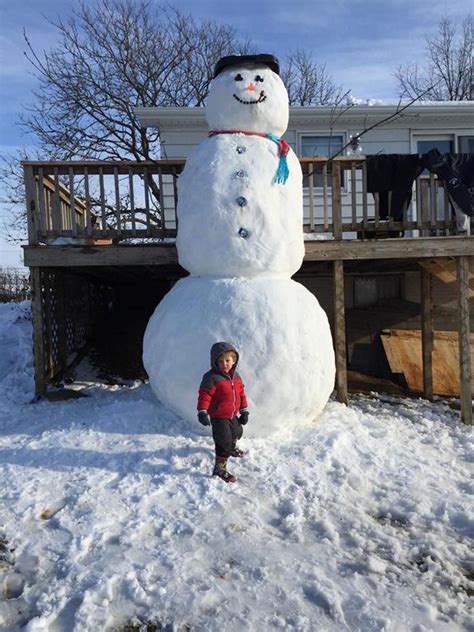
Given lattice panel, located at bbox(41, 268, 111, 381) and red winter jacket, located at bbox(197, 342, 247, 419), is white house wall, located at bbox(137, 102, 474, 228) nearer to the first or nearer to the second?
lattice panel, located at bbox(41, 268, 111, 381)

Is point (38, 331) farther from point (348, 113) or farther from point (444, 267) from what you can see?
point (348, 113)

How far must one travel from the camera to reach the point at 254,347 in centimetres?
460

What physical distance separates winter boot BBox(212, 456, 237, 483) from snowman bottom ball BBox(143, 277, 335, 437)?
28.6 inches

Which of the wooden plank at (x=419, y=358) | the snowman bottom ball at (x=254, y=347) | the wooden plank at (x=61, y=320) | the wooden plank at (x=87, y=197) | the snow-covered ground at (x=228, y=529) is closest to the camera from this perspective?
the snow-covered ground at (x=228, y=529)

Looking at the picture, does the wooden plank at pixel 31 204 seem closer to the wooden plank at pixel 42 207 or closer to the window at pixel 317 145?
the wooden plank at pixel 42 207

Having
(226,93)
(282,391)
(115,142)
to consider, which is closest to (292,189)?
(226,93)

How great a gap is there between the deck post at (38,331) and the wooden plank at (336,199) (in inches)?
145

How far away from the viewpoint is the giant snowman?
466 centimetres

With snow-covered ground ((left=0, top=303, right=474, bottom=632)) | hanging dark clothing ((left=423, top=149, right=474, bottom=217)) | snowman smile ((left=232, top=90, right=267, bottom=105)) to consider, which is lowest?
snow-covered ground ((left=0, top=303, right=474, bottom=632))

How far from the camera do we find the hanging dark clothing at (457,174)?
20.7 ft

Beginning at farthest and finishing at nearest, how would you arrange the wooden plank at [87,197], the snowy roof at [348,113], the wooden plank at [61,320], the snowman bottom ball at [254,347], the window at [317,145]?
the window at [317,145] < the snowy roof at [348,113] < the wooden plank at [61,320] < the wooden plank at [87,197] < the snowman bottom ball at [254,347]

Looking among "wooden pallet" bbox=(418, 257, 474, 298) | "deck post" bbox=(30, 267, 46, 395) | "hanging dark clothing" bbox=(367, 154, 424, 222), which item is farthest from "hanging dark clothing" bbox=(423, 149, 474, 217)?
"deck post" bbox=(30, 267, 46, 395)

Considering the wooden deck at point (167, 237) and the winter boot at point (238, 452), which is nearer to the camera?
the winter boot at point (238, 452)

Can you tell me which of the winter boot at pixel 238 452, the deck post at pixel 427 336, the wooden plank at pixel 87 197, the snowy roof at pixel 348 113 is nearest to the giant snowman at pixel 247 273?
the winter boot at pixel 238 452
